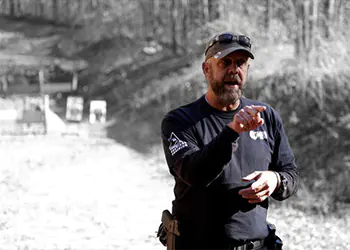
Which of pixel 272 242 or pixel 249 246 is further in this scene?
pixel 272 242

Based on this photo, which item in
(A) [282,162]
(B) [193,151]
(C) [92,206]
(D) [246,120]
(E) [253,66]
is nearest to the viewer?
(D) [246,120]

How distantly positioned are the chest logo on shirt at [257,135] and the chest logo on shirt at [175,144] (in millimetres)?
370

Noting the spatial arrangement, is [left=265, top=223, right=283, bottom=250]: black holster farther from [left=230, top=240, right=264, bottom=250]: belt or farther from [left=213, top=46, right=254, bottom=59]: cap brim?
[left=213, top=46, right=254, bottom=59]: cap brim

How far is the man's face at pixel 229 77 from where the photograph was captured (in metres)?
2.74

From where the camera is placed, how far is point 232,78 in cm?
274

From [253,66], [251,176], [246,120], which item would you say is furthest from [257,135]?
[253,66]

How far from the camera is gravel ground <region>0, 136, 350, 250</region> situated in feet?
Result: 24.9

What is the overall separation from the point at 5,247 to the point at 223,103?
515 centimetres

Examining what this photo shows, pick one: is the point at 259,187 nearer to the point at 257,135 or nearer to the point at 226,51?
the point at 257,135

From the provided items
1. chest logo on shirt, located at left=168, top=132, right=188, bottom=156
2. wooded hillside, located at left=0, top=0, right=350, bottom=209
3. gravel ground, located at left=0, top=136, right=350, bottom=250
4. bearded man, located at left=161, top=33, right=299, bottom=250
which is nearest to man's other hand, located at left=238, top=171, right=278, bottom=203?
bearded man, located at left=161, top=33, right=299, bottom=250

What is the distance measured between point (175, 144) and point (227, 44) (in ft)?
1.92

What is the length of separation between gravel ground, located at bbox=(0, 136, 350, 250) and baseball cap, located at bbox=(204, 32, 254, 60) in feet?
15.9

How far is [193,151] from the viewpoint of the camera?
103 inches

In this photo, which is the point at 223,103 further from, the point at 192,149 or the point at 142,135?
the point at 142,135
